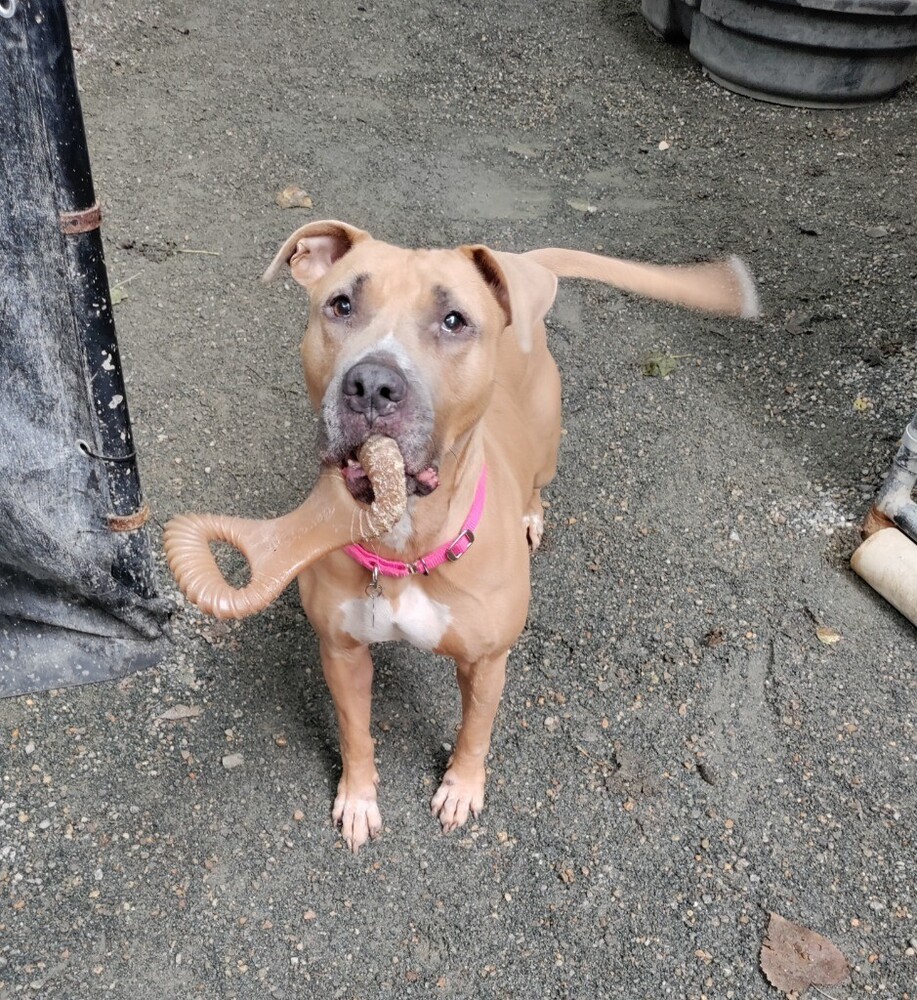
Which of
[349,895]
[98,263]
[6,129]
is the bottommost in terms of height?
[349,895]

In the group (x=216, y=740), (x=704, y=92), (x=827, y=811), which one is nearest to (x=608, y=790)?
(x=827, y=811)

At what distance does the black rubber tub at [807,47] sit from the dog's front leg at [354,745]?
5.87 m

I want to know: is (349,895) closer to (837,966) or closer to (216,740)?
(216,740)

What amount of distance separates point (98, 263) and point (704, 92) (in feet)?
19.7

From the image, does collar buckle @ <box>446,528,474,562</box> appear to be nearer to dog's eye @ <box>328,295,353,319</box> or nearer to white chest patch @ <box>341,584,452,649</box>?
white chest patch @ <box>341,584,452,649</box>

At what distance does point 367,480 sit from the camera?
99.3 inches

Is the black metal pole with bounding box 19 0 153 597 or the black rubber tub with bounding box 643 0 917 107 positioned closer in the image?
the black metal pole with bounding box 19 0 153 597

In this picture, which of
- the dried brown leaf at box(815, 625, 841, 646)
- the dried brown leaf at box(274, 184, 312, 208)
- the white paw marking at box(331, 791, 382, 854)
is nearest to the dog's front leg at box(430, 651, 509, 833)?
the white paw marking at box(331, 791, 382, 854)

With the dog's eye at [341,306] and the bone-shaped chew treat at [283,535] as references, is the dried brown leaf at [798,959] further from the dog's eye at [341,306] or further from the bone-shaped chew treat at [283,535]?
the dog's eye at [341,306]

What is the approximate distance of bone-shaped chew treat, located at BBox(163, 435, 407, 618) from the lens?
2.44 meters

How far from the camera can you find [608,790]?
11.5ft

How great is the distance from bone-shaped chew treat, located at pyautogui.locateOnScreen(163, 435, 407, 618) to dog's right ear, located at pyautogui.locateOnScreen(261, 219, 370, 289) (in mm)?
637

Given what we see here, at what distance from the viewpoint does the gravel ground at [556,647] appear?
3.10 meters

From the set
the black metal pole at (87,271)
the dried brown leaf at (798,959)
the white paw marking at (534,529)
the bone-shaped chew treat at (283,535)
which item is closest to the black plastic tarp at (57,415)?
the black metal pole at (87,271)
